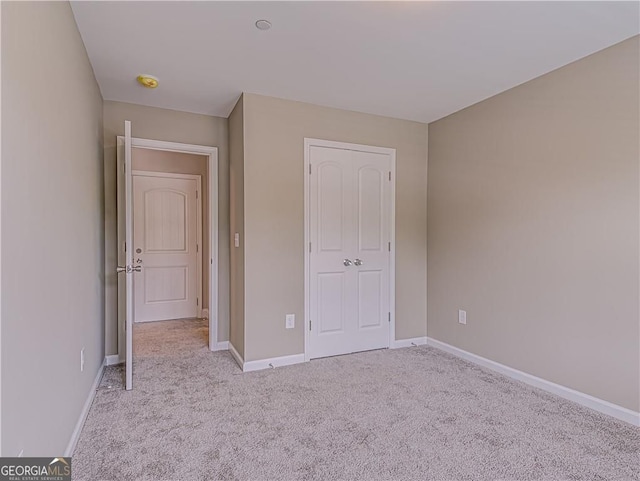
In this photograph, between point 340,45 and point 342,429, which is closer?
point 342,429

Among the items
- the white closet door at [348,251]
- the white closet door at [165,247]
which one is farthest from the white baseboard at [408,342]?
the white closet door at [165,247]

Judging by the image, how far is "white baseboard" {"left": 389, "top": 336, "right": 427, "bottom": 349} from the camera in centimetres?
374

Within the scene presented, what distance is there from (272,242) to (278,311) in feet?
2.06

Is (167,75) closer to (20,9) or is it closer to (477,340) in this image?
(20,9)

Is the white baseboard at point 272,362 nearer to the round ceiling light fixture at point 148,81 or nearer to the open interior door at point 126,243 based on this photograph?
the open interior door at point 126,243

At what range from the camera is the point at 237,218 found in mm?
3330

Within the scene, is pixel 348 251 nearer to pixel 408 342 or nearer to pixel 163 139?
pixel 408 342

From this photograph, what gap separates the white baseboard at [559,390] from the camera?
7.28 feet

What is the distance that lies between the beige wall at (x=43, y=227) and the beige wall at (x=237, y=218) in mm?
1151

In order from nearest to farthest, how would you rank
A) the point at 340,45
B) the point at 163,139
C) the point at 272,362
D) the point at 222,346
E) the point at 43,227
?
the point at 43,227
the point at 340,45
the point at 272,362
the point at 163,139
the point at 222,346

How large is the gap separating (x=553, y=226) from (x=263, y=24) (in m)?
2.43

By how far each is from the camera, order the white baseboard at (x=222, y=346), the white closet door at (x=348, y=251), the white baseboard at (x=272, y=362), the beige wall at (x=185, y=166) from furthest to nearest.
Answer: the beige wall at (x=185, y=166) < the white baseboard at (x=222, y=346) < the white closet door at (x=348, y=251) < the white baseboard at (x=272, y=362)

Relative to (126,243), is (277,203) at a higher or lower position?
higher

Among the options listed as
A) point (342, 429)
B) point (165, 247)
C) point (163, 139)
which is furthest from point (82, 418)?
point (165, 247)
